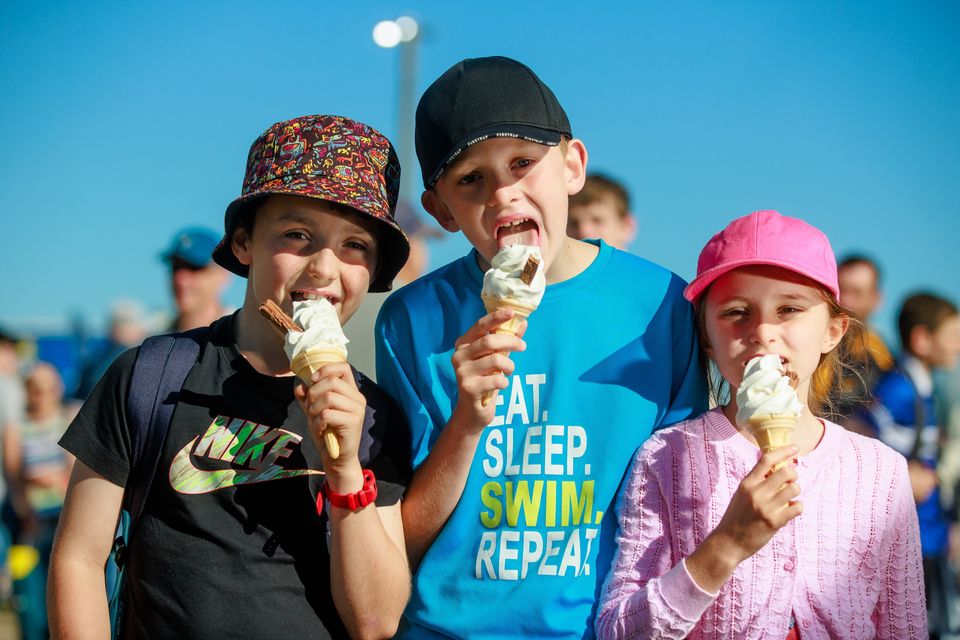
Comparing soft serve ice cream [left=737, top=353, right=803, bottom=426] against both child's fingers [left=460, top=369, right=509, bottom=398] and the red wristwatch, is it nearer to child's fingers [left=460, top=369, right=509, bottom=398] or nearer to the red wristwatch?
child's fingers [left=460, top=369, right=509, bottom=398]

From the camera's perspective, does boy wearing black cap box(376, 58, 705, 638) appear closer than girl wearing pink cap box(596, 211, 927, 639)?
No

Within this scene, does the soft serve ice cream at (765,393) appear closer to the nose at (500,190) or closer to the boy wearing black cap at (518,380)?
the boy wearing black cap at (518,380)

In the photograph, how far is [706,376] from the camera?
313 cm

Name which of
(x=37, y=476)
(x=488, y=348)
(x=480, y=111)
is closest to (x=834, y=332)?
(x=488, y=348)

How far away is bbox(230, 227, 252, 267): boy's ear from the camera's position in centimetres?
314

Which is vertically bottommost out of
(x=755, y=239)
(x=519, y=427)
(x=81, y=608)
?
(x=81, y=608)

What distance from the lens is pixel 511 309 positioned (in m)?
2.79

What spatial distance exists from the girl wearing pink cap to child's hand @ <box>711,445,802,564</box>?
0.10ft

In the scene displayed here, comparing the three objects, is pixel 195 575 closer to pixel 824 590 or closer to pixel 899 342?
pixel 824 590

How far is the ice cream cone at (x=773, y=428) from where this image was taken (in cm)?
260

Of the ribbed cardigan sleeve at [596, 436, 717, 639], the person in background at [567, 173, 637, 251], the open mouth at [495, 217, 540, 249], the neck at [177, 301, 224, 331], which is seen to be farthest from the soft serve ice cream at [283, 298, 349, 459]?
the neck at [177, 301, 224, 331]

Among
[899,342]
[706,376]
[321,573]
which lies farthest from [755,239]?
[899,342]

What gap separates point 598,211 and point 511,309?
12.7 feet

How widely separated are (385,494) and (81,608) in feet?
3.00
